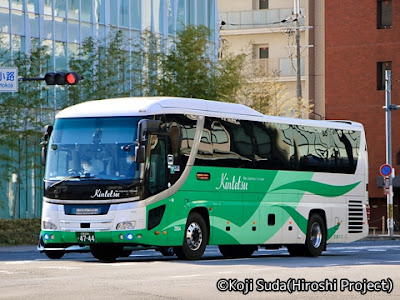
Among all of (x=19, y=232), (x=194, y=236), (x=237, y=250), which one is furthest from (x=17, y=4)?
(x=194, y=236)

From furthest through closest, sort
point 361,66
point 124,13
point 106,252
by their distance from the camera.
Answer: point 361,66
point 124,13
point 106,252

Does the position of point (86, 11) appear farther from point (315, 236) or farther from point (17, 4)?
point (315, 236)

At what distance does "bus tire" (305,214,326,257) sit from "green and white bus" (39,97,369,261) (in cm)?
6

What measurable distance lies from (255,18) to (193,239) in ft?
173

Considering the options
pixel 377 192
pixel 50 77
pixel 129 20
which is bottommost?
pixel 377 192

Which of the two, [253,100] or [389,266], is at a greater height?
[253,100]

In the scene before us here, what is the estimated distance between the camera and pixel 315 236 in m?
30.9

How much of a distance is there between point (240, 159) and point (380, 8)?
4420 centimetres

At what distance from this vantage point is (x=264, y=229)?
28.7m

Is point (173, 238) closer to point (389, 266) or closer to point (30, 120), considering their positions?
point (389, 266)

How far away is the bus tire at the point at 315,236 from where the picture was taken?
100ft

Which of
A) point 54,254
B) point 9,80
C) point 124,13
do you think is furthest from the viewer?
point 124,13

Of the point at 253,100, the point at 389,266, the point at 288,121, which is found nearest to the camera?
the point at 389,266

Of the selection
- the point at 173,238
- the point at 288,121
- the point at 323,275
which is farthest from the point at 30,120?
the point at 323,275
